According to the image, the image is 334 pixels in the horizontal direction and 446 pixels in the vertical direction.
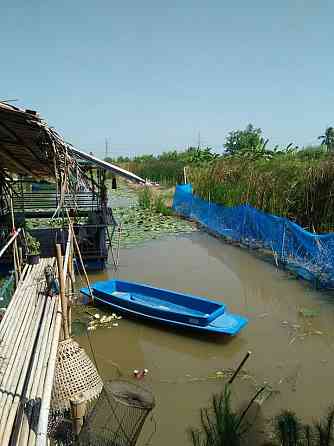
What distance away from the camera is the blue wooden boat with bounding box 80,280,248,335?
6438 mm

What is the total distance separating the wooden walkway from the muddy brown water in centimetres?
151

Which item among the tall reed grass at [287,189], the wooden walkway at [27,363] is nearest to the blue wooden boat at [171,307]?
the wooden walkway at [27,363]

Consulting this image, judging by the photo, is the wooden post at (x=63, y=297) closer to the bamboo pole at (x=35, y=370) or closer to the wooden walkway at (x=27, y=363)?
the wooden walkway at (x=27, y=363)

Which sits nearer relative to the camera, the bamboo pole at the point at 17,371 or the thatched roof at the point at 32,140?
the bamboo pole at the point at 17,371

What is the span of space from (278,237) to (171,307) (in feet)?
15.2

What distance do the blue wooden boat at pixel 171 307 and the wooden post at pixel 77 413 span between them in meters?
3.23

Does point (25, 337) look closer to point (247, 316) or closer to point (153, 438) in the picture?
point (153, 438)

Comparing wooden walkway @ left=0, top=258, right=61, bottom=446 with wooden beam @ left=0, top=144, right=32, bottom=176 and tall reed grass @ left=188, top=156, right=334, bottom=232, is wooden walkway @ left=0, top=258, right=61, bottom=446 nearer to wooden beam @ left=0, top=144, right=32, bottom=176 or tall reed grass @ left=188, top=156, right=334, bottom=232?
wooden beam @ left=0, top=144, right=32, bottom=176

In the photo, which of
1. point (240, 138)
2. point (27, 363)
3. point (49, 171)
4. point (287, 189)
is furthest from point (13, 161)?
point (240, 138)

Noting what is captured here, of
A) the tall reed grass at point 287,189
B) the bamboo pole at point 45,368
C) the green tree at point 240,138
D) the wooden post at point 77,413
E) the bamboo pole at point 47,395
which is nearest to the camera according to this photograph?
the bamboo pole at point 47,395

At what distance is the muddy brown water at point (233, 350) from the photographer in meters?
4.90

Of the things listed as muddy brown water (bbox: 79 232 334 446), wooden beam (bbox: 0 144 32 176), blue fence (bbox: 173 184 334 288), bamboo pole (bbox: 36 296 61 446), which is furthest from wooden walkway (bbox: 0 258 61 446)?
blue fence (bbox: 173 184 334 288)

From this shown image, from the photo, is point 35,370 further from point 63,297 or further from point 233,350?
point 233,350

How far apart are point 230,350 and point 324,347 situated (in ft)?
5.16
